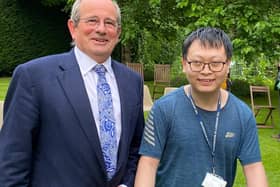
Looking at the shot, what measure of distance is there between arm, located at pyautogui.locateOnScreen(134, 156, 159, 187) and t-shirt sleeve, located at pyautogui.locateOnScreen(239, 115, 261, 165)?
1.20ft

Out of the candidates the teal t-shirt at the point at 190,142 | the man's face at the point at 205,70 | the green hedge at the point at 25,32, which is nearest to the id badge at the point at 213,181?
the teal t-shirt at the point at 190,142

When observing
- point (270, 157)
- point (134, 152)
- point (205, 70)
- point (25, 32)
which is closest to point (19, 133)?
point (134, 152)

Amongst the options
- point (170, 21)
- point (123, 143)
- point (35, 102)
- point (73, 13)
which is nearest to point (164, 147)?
point (123, 143)

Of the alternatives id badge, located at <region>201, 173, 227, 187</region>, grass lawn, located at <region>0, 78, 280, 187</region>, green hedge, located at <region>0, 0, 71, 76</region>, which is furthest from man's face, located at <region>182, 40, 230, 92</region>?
green hedge, located at <region>0, 0, 71, 76</region>

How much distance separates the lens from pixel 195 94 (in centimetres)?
221

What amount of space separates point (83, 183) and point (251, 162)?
732mm

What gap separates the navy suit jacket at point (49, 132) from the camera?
2213 mm

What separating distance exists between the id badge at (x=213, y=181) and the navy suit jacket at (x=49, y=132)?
1.48ft

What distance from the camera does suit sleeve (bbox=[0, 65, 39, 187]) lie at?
2203 millimetres

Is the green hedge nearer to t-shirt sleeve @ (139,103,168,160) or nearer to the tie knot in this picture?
the tie knot

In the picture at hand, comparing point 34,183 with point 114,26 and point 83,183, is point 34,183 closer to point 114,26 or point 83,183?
point 83,183

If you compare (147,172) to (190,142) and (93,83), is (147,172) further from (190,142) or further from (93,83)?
(93,83)

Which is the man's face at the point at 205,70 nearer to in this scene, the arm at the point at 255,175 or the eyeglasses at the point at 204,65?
the eyeglasses at the point at 204,65

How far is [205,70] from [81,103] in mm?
549
